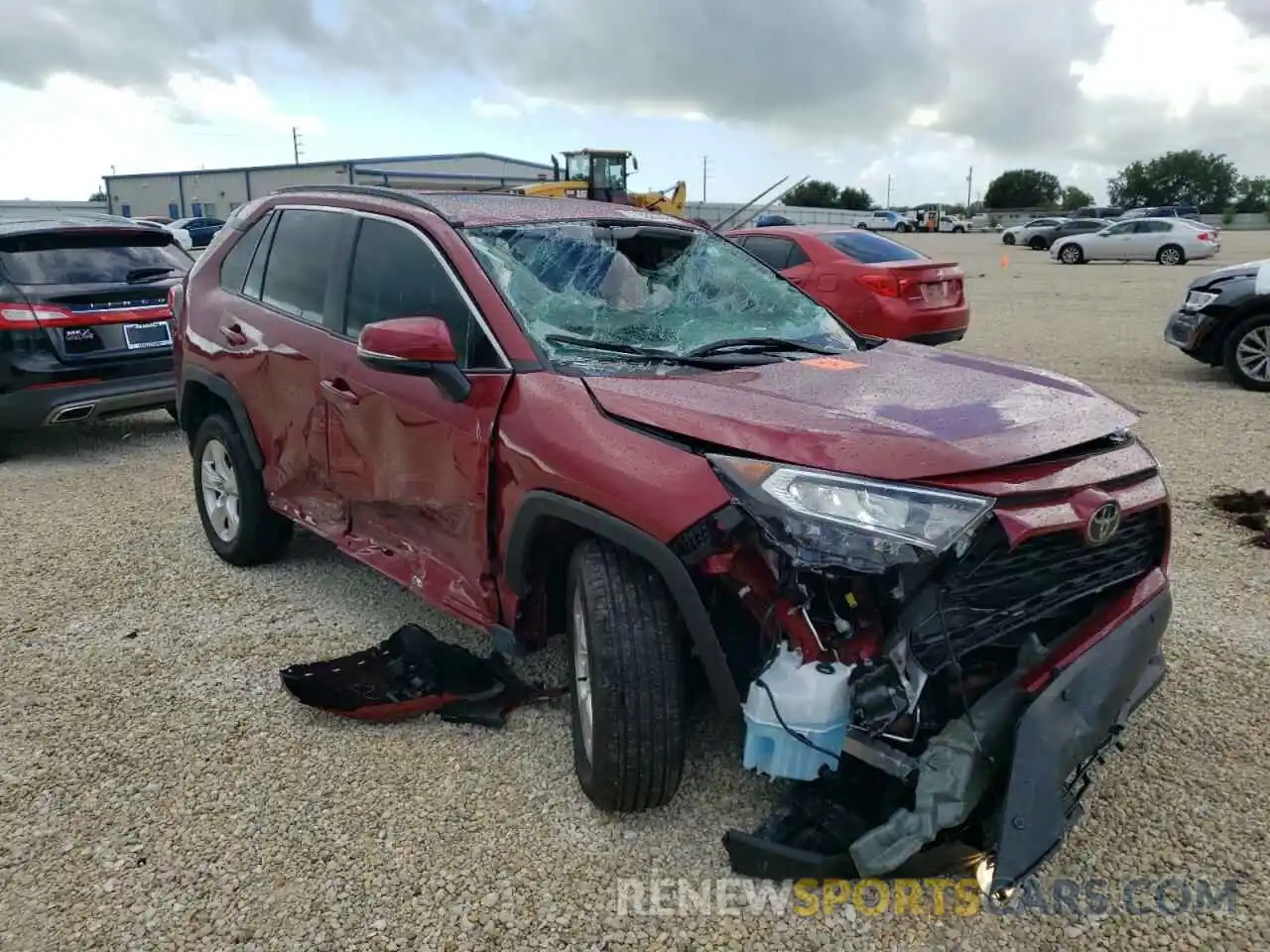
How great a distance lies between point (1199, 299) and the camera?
924 cm

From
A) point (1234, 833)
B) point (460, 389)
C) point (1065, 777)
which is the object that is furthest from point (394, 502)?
point (1234, 833)

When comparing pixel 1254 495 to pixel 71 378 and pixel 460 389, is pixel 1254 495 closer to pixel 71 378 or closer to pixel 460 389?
pixel 460 389

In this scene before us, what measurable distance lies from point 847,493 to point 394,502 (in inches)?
73.9

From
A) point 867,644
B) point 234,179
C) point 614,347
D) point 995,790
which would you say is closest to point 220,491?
point 614,347

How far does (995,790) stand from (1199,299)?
8397 mm

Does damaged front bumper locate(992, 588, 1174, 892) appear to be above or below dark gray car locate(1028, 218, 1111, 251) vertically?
below

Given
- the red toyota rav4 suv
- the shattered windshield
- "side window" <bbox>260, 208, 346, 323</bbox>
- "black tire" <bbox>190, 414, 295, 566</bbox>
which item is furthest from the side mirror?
"black tire" <bbox>190, 414, 295, 566</bbox>

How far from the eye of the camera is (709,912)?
2.58 m

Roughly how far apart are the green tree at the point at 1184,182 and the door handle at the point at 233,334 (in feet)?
310

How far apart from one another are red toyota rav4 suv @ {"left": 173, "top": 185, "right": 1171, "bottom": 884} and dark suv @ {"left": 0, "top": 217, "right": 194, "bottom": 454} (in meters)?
4.13

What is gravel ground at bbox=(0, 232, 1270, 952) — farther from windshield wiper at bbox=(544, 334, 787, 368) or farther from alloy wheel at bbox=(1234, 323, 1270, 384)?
alloy wheel at bbox=(1234, 323, 1270, 384)

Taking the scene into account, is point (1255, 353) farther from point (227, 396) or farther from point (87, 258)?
point (87, 258)

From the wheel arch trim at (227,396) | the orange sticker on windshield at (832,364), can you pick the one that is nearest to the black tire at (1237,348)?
the orange sticker on windshield at (832,364)

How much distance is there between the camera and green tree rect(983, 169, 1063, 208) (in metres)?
101
